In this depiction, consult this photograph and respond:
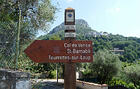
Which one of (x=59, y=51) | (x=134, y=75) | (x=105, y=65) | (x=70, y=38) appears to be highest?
(x=70, y=38)

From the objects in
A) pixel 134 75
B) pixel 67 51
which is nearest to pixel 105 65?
pixel 134 75

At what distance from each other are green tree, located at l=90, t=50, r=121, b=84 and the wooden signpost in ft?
50.9

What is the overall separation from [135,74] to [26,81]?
1544 cm

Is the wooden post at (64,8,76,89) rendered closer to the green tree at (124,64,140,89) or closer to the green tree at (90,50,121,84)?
the green tree at (124,64,140,89)

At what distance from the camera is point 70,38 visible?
3.32 m

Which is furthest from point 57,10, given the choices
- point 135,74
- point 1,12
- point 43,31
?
point 135,74

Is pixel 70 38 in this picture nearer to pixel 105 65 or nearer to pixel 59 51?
pixel 59 51

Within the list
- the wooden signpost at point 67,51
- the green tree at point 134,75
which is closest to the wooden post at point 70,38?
the wooden signpost at point 67,51

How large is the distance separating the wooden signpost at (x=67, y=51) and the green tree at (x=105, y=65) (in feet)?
50.9

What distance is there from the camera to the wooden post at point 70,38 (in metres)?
3.30

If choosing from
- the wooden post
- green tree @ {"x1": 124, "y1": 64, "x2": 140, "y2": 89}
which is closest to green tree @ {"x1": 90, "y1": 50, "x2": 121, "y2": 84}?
green tree @ {"x1": 124, "y1": 64, "x2": 140, "y2": 89}

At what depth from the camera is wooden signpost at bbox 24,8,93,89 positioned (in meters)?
3.04

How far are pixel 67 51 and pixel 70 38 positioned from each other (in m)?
0.30

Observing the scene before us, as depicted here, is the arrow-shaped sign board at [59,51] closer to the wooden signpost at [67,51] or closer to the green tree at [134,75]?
the wooden signpost at [67,51]
